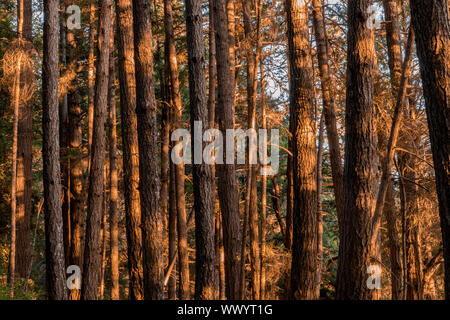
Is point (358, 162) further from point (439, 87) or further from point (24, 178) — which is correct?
point (24, 178)

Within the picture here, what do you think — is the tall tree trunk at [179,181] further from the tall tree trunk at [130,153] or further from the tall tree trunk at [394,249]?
the tall tree trunk at [394,249]

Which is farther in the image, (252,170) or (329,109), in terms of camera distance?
(252,170)

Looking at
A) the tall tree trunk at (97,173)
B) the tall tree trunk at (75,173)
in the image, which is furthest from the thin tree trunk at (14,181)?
the tall tree trunk at (75,173)

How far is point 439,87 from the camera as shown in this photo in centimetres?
417

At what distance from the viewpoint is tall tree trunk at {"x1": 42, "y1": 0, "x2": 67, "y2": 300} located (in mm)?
7586

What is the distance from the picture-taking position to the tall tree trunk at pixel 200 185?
6914 mm

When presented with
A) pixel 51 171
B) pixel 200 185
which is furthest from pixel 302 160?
pixel 51 171

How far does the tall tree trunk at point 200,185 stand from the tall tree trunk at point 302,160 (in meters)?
1.47

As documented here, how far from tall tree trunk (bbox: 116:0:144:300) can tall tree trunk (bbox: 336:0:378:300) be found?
375 centimetres

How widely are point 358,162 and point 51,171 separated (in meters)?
5.37

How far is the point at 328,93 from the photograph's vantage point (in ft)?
30.0
